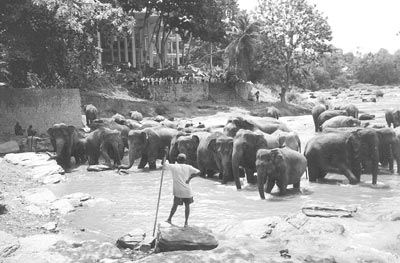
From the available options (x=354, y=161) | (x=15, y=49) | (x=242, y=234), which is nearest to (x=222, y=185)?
(x=354, y=161)

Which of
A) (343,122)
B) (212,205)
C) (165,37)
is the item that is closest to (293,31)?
(165,37)

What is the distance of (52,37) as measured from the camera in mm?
23609

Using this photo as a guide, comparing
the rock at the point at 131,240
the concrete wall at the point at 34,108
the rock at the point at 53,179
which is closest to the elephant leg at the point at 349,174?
the rock at the point at 131,240

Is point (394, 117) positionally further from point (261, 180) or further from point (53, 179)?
point (53, 179)

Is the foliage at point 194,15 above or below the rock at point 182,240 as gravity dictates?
above

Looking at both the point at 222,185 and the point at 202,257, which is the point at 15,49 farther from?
the point at 202,257

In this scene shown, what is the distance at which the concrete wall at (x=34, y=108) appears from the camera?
2309 centimetres

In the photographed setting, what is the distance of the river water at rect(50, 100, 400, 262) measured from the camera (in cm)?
894

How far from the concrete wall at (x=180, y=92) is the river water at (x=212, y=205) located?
24028 mm

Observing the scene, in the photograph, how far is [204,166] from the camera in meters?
16.3

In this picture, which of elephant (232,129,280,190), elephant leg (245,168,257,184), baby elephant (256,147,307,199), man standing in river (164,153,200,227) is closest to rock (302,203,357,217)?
baby elephant (256,147,307,199)

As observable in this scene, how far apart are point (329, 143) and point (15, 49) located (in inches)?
583

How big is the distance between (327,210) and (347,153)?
4.82m

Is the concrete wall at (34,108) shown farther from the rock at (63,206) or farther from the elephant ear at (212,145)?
the rock at (63,206)
